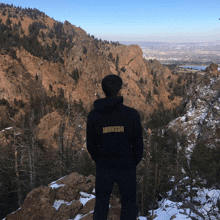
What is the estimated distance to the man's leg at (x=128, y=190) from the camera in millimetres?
2523

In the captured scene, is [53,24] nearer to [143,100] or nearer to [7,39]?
[7,39]

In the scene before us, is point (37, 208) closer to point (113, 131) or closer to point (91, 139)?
point (91, 139)

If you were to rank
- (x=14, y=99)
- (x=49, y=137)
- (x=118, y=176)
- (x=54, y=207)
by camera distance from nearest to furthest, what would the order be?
(x=118, y=176) → (x=54, y=207) → (x=49, y=137) → (x=14, y=99)

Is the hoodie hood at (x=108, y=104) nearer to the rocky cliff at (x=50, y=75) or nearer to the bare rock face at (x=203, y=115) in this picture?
the bare rock face at (x=203, y=115)

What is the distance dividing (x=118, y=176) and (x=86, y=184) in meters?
3.92

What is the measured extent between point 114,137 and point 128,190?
89 centimetres

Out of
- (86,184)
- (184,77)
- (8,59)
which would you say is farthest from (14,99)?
(184,77)

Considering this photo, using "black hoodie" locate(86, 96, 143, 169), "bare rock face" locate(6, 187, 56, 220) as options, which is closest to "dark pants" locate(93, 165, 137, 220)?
"black hoodie" locate(86, 96, 143, 169)

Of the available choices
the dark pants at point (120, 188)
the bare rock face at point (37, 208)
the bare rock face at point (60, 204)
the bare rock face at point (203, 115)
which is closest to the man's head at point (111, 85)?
the dark pants at point (120, 188)

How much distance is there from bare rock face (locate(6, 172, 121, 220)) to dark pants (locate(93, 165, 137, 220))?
192 cm

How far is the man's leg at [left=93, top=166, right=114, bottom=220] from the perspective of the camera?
2.53 m

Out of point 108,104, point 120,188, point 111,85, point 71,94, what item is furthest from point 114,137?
point 71,94

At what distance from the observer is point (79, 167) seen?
13.0m

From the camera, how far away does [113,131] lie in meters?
2.37
